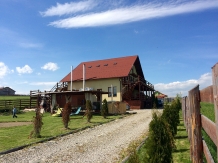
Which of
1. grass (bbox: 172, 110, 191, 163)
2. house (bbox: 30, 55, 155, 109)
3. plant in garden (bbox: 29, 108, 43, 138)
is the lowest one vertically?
grass (bbox: 172, 110, 191, 163)

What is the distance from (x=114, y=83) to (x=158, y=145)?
29013 mm

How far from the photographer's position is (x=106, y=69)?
36344 mm

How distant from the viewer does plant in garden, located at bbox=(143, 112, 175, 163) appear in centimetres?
433

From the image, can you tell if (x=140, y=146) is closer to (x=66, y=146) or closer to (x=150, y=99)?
(x=66, y=146)

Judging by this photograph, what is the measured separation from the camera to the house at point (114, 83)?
3184 cm

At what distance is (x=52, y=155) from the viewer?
7.94 meters

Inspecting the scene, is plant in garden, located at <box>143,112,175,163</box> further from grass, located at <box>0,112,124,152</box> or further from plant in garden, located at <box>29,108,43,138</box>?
plant in garden, located at <box>29,108,43,138</box>

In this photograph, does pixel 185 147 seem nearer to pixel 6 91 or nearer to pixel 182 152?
pixel 182 152

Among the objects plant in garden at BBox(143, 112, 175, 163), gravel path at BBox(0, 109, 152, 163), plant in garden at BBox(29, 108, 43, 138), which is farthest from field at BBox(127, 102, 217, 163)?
plant in garden at BBox(29, 108, 43, 138)

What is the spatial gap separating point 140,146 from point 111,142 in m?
1.77

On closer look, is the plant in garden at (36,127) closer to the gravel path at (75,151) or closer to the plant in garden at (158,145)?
the gravel path at (75,151)

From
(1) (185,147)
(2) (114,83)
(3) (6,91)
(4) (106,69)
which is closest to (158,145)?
(1) (185,147)

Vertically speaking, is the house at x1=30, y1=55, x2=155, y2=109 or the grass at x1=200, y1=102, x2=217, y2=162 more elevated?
the house at x1=30, y1=55, x2=155, y2=109

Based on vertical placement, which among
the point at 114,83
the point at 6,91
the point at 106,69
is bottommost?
the point at 114,83
